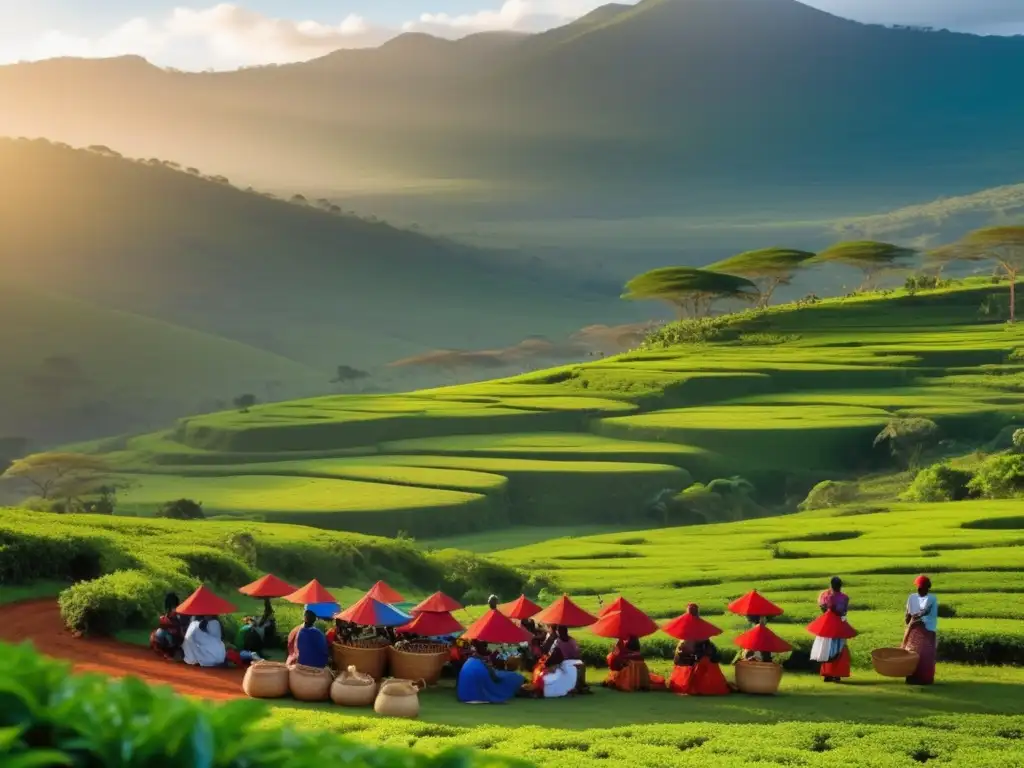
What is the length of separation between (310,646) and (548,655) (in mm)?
3090

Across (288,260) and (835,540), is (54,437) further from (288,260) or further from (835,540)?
(835,540)

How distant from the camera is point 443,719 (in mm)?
16203

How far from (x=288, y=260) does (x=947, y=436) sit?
142 meters

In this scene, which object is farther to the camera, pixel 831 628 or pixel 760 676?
pixel 831 628

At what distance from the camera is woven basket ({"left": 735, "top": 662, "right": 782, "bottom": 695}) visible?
1798 centimetres

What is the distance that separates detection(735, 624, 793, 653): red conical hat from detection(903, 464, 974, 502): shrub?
23.2 m

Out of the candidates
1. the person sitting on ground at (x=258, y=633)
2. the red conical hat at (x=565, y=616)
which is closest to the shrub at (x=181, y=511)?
the person sitting on ground at (x=258, y=633)

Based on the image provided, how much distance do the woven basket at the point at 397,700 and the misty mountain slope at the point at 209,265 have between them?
146 metres

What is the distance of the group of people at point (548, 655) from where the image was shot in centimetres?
1781

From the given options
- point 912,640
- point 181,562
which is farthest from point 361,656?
point 912,640

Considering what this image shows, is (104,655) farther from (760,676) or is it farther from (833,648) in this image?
(833,648)

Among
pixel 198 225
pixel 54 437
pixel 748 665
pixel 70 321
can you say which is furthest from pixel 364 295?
pixel 748 665

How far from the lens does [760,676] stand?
1803 cm

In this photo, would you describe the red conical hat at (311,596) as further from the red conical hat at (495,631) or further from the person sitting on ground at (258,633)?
the red conical hat at (495,631)
